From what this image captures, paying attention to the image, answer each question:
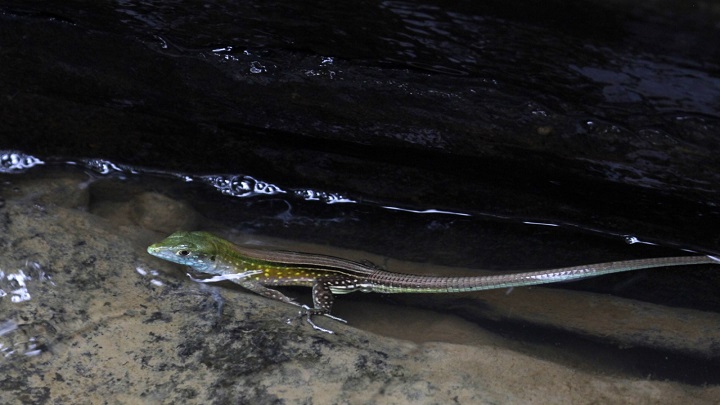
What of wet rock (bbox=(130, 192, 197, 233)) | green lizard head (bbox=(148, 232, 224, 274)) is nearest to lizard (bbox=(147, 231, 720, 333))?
green lizard head (bbox=(148, 232, 224, 274))

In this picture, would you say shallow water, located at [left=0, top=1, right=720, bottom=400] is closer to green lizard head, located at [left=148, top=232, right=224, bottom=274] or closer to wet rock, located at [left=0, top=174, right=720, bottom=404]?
wet rock, located at [left=0, top=174, right=720, bottom=404]

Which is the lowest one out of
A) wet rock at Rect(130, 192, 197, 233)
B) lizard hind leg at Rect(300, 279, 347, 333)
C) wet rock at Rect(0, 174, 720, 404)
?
lizard hind leg at Rect(300, 279, 347, 333)

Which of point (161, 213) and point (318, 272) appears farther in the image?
point (161, 213)

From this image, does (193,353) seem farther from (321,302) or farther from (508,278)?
(508,278)

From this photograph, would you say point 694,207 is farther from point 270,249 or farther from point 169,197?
point 169,197

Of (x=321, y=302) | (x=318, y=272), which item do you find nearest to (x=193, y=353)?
(x=321, y=302)

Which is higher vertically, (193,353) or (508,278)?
(508,278)

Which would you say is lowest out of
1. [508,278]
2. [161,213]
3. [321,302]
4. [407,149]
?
[321,302]
